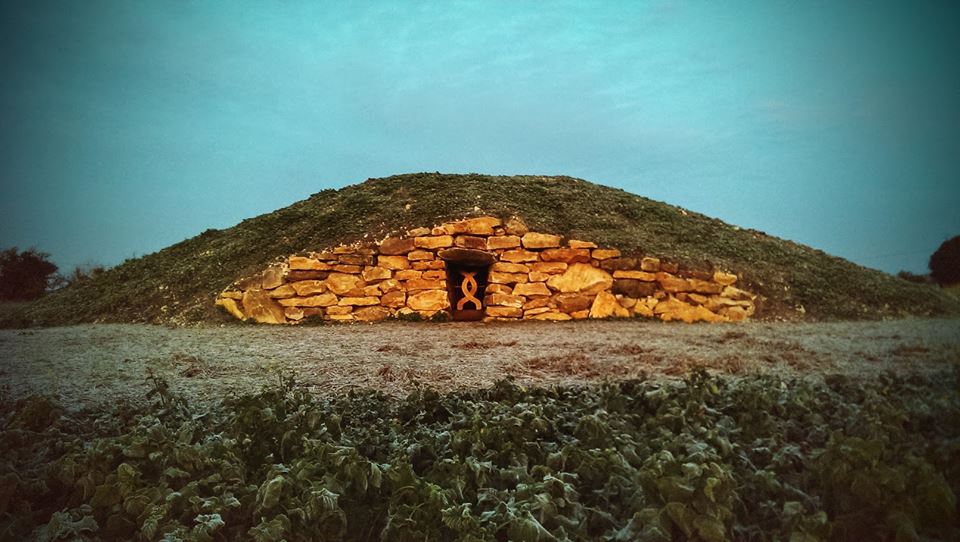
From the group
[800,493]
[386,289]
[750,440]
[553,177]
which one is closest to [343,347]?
[386,289]

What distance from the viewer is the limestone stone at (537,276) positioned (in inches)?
435

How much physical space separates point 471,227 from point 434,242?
0.82 metres

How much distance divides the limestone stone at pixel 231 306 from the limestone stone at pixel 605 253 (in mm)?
7015

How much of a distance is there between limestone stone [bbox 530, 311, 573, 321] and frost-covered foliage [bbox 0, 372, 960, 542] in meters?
6.83

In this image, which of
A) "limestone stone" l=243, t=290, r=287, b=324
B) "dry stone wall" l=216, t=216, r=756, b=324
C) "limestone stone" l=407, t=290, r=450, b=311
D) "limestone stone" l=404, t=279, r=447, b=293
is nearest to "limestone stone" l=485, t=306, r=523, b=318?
"dry stone wall" l=216, t=216, r=756, b=324

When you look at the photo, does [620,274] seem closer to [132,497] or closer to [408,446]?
[408,446]

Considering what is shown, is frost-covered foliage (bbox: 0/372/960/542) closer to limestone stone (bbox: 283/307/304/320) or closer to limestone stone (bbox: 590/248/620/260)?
limestone stone (bbox: 283/307/304/320)

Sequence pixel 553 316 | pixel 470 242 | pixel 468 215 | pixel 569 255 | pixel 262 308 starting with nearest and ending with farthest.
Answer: pixel 262 308, pixel 553 316, pixel 569 255, pixel 470 242, pixel 468 215

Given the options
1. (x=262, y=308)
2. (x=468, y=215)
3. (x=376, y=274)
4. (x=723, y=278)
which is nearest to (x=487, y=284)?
(x=468, y=215)

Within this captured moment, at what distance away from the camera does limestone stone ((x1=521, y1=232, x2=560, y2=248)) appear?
438 inches

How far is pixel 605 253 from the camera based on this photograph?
36.2ft

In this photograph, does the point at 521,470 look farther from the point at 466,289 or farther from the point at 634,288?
the point at 466,289

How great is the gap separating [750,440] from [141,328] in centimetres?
1026

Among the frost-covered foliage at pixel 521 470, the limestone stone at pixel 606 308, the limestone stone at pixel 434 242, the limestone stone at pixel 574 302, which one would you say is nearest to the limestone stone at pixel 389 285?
the limestone stone at pixel 434 242
